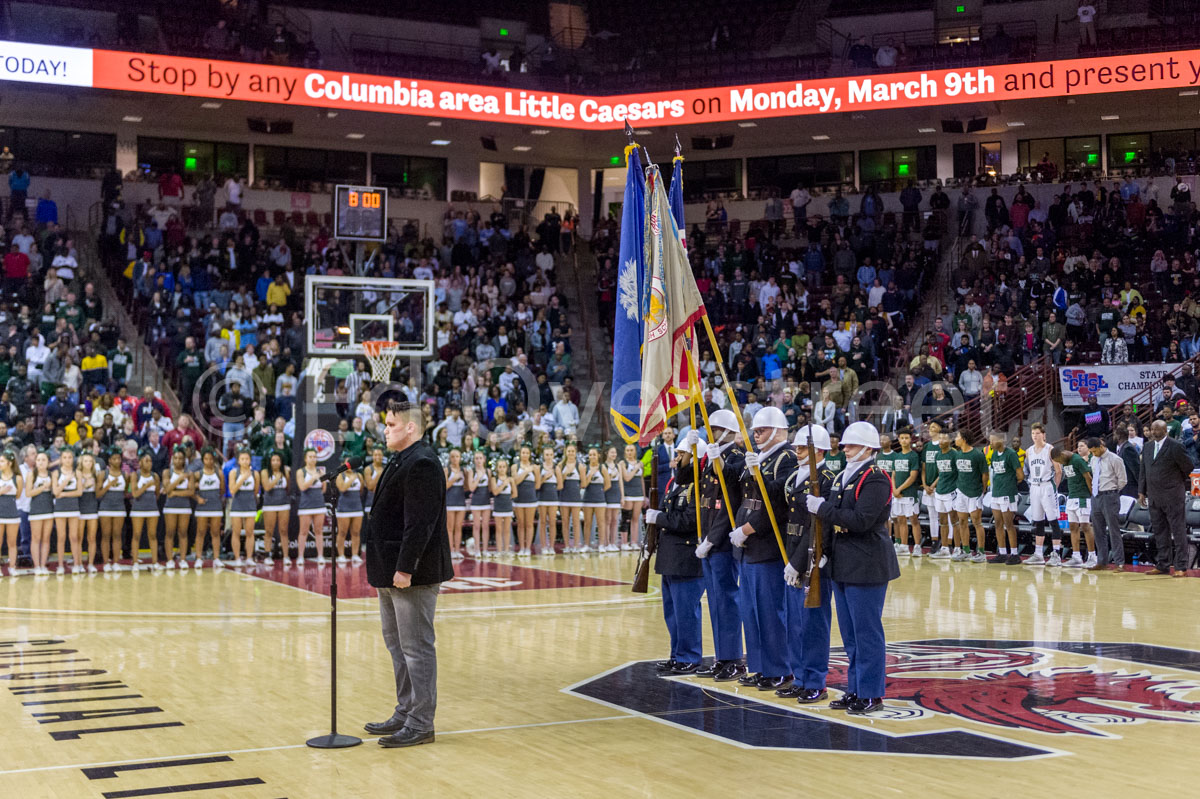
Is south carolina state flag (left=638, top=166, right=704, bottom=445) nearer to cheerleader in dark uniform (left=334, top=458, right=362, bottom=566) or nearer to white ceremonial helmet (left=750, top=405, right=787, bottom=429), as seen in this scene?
white ceremonial helmet (left=750, top=405, right=787, bottom=429)

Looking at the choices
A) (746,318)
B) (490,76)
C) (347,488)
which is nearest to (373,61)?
(490,76)

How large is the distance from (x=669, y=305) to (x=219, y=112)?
76.5 ft

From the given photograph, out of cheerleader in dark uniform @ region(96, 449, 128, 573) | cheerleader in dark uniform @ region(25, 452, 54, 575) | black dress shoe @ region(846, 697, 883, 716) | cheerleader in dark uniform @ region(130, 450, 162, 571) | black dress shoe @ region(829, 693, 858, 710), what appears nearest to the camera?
black dress shoe @ region(846, 697, 883, 716)

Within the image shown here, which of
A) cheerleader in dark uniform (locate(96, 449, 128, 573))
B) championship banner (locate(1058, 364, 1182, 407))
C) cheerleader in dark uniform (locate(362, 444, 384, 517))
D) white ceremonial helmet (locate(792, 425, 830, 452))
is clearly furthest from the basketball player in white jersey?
cheerleader in dark uniform (locate(96, 449, 128, 573))

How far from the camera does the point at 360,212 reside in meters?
20.9

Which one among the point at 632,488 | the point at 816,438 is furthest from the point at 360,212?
the point at 816,438

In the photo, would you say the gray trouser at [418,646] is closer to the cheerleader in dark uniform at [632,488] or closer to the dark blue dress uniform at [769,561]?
the dark blue dress uniform at [769,561]

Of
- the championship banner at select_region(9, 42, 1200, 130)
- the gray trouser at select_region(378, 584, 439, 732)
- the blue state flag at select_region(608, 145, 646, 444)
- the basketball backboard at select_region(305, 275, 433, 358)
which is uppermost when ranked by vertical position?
the championship banner at select_region(9, 42, 1200, 130)

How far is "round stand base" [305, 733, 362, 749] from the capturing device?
25.3 feet

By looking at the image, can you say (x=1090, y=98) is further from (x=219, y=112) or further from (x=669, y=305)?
(x=669, y=305)

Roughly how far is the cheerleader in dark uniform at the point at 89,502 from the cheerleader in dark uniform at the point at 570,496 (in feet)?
23.2

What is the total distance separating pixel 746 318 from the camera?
95.5 feet

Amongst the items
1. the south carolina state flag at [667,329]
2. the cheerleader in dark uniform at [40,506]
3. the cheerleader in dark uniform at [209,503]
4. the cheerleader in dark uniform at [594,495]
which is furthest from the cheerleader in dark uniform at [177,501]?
the south carolina state flag at [667,329]

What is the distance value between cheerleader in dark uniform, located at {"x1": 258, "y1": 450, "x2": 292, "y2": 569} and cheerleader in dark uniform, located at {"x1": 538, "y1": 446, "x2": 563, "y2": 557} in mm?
3965
